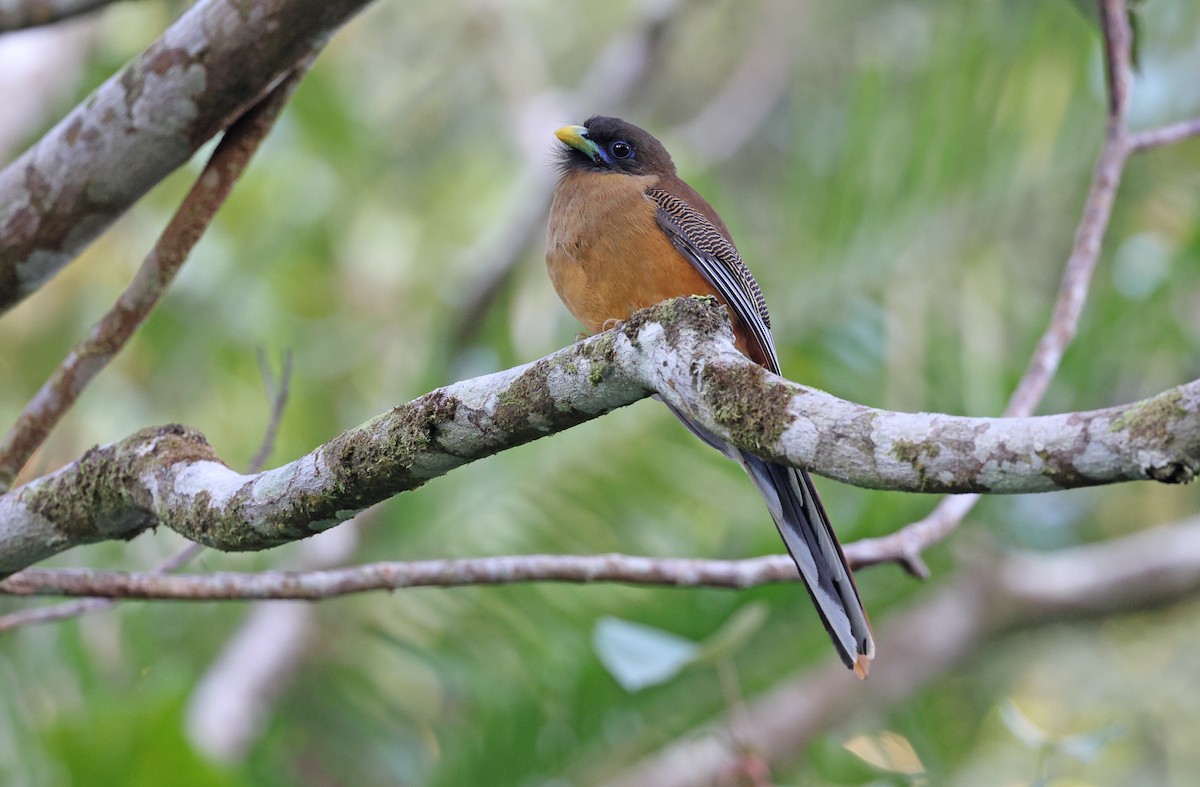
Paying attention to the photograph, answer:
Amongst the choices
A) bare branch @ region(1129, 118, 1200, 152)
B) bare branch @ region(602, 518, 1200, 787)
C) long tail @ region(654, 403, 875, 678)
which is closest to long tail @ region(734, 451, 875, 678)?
long tail @ region(654, 403, 875, 678)

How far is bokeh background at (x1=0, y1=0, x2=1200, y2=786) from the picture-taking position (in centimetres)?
465

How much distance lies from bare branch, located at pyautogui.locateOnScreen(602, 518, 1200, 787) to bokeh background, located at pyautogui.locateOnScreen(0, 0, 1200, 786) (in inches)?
3.8

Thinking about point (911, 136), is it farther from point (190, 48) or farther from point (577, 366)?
point (577, 366)

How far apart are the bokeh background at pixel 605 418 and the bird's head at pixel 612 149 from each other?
33 cm

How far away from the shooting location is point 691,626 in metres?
4.55

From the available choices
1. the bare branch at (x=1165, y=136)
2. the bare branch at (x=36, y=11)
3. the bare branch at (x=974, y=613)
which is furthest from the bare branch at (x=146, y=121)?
the bare branch at (x=974, y=613)

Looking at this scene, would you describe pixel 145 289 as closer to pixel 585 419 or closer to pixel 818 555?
pixel 585 419

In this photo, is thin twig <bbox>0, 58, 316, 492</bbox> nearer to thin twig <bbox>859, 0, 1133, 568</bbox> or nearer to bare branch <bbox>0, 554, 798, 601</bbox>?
bare branch <bbox>0, 554, 798, 601</bbox>

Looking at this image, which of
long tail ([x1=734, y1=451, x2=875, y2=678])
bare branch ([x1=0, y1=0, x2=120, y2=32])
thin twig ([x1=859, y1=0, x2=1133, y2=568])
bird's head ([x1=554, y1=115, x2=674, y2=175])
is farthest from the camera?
bird's head ([x1=554, y1=115, x2=674, y2=175])

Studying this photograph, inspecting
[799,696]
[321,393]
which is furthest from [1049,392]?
[321,393]

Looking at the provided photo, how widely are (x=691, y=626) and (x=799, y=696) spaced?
105 cm

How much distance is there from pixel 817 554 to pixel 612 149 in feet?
5.71

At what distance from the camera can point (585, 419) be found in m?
1.85

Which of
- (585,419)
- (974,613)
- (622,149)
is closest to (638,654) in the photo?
(585,419)
